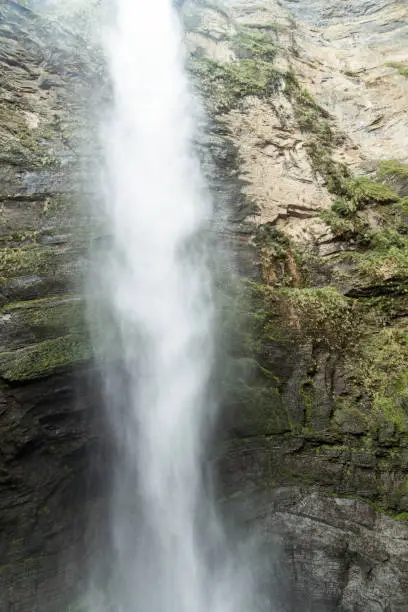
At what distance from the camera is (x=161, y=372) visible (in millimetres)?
6016

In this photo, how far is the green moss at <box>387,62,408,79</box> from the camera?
→ 33.1ft

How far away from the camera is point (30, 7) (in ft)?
31.6

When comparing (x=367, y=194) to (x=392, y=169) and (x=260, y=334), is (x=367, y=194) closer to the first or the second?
(x=392, y=169)

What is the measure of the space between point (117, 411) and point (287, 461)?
2208mm

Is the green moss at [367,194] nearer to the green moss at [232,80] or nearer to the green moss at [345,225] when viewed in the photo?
the green moss at [345,225]

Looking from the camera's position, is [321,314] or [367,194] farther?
[367,194]

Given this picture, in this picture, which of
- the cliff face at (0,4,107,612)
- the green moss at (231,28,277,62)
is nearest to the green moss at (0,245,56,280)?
the cliff face at (0,4,107,612)

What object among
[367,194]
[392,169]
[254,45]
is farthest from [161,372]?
[254,45]

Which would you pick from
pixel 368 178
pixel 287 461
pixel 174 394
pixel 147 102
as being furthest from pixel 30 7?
pixel 287 461

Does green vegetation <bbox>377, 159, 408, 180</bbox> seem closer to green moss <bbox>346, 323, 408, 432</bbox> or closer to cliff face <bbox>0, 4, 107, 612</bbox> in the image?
green moss <bbox>346, 323, 408, 432</bbox>

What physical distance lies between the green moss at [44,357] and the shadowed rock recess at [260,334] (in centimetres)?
2

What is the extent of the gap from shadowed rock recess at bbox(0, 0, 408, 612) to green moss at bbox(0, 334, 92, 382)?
0.02 m

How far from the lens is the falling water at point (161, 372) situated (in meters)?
5.21

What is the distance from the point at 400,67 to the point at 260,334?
8.36m
